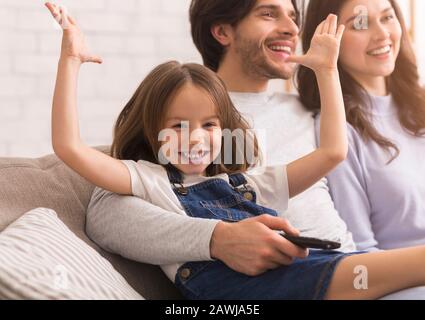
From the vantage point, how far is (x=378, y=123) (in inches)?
66.8

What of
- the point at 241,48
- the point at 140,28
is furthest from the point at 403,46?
the point at 140,28

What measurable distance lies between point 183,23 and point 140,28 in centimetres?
17

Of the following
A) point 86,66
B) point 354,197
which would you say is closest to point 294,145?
point 354,197

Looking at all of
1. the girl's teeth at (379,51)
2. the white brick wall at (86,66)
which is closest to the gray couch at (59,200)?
the girl's teeth at (379,51)

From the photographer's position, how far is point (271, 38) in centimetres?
166

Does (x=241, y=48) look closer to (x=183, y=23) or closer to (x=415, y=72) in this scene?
(x=415, y=72)

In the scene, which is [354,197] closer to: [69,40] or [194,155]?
[194,155]

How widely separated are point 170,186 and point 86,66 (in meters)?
1.30

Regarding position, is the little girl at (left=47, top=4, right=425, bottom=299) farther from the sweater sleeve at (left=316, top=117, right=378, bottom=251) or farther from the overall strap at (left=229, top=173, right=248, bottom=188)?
the sweater sleeve at (left=316, top=117, right=378, bottom=251)

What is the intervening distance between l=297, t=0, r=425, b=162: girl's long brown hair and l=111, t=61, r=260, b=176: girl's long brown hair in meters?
0.42

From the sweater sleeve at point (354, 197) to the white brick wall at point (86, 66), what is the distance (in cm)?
103

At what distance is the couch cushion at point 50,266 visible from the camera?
35.8 inches

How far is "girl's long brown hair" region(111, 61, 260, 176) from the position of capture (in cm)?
125

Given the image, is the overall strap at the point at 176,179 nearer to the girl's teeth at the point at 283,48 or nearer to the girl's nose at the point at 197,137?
the girl's nose at the point at 197,137
